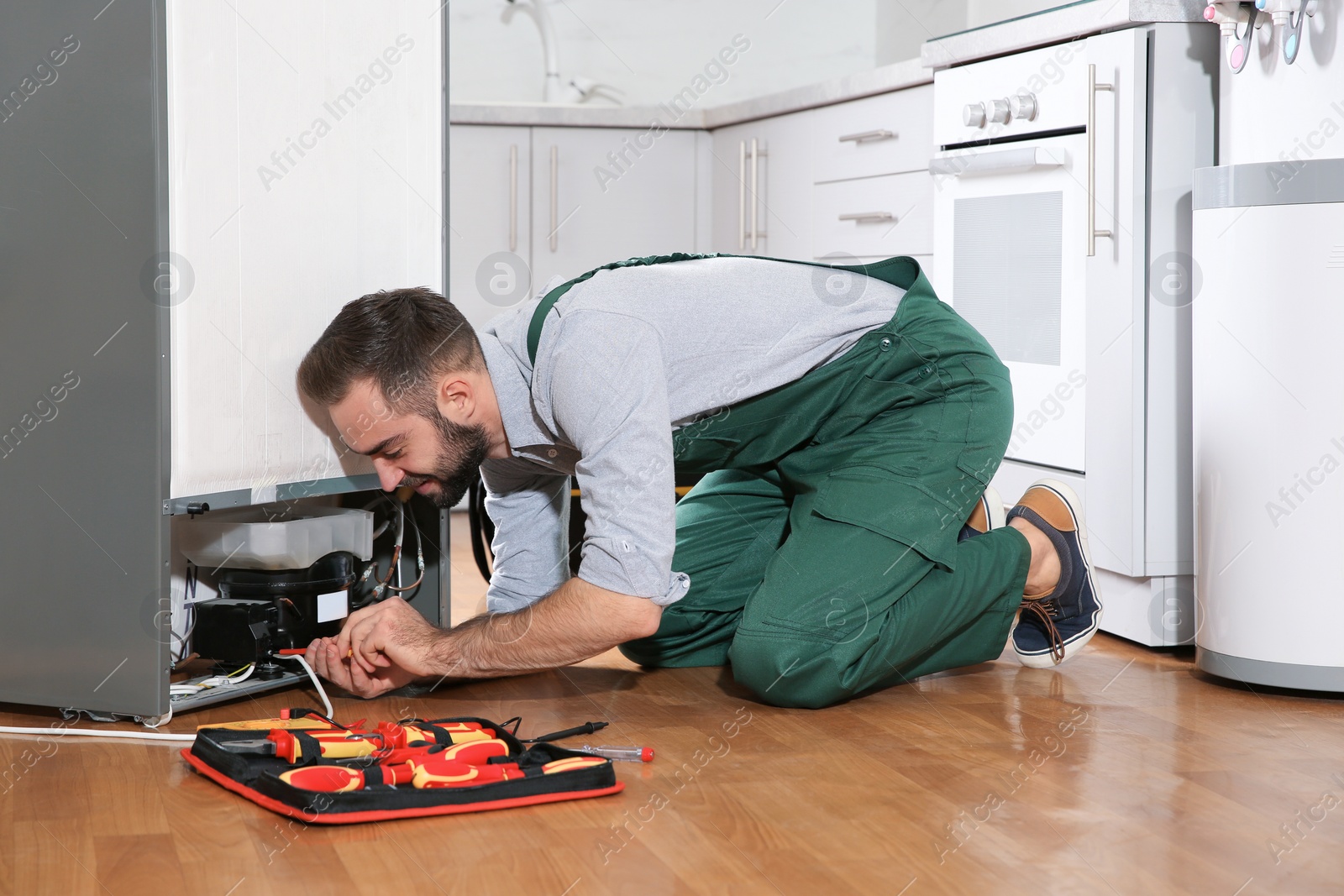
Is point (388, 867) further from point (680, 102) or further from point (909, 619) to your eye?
point (680, 102)

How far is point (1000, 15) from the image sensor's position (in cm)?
351

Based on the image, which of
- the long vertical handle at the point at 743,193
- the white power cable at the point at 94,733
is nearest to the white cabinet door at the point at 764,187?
the long vertical handle at the point at 743,193

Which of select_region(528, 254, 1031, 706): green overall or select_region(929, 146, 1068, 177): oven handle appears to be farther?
select_region(929, 146, 1068, 177): oven handle

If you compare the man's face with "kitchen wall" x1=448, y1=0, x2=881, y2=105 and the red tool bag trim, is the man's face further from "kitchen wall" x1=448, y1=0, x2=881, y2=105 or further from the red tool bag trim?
"kitchen wall" x1=448, y1=0, x2=881, y2=105

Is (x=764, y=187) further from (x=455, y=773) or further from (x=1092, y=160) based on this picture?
(x=455, y=773)

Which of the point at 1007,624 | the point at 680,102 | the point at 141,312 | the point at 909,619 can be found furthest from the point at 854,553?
the point at 680,102

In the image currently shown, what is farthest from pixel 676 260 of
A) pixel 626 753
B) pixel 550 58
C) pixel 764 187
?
pixel 550 58

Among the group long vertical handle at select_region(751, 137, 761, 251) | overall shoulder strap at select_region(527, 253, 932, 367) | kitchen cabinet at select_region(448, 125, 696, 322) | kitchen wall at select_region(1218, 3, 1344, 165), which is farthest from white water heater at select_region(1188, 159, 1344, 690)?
kitchen cabinet at select_region(448, 125, 696, 322)

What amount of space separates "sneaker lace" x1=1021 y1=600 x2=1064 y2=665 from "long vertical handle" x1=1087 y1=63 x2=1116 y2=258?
0.55 metres

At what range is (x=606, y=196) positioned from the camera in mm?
3654

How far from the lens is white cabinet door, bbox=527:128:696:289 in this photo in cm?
361

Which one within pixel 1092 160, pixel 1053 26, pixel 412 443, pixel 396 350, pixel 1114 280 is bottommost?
pixel 412 443

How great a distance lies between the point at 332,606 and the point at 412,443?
0.32 meters

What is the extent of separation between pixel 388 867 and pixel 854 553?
0.78 meters
